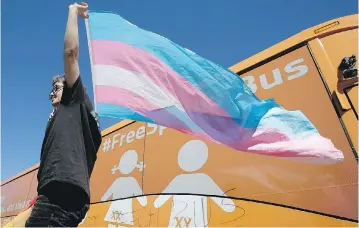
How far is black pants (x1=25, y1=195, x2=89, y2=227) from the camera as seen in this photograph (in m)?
1.38

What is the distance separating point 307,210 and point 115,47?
6.43ft

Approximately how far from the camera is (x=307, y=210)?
229 cm

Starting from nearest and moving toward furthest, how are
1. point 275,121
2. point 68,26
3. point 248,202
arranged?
point 68,26, point 275,121, point 248,202

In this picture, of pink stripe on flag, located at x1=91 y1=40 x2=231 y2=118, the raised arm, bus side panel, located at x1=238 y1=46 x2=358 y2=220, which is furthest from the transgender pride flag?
the raised arm

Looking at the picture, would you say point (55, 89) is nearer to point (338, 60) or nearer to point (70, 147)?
point (70, 147)

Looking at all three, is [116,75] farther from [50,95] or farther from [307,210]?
[307,210]

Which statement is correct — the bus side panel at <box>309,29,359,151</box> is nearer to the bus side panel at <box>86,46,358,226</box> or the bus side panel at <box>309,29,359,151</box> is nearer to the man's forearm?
the bus side panel at <box>86,46,358,226</box>

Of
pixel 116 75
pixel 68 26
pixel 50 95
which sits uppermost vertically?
pixel 116 75

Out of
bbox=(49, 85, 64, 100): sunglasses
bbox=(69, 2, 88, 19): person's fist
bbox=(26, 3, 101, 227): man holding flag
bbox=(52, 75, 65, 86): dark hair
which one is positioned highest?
bbox=(69, 2, 88, 19): person's fist

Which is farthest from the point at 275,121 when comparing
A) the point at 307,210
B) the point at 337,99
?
the point at 307,210

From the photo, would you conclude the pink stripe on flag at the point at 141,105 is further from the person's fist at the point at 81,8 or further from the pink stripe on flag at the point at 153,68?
the person's fist at the point at 81,8

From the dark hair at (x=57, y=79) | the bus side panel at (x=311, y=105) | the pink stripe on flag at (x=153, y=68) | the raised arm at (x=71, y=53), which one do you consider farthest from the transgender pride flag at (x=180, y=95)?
the raised arm at (x=71, y=53)

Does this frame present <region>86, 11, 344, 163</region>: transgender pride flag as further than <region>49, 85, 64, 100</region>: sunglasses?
Yes

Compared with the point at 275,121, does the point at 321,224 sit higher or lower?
lower
